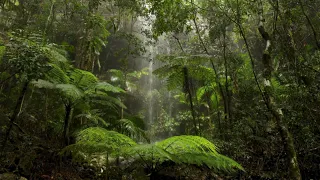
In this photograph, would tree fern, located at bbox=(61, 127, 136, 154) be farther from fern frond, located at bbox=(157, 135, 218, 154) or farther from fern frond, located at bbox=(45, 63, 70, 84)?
fern frond, located at bbox=(45, 63, 70, 84)

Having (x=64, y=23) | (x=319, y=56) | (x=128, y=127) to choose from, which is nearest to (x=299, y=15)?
(x=319, y=56)

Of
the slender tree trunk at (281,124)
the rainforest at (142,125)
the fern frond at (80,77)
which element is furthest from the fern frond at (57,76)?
the slender tree trunk at (281,124)

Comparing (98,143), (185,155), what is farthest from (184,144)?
(98,143)

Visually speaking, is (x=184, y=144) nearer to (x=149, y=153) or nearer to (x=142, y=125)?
(x=149, y=153)

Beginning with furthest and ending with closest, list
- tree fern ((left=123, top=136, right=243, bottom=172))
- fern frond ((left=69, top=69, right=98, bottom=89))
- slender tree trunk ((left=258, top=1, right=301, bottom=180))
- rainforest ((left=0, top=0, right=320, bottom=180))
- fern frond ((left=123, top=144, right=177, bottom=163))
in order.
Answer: fern frond ((left=69, top=69, right=98, bottom=89)) < slender tree trunk ((left=258, top=1, right=301, bottom=180)) < rainforest ((left=0, top=0, right=320, bottom=180)) < tree fern ((left=123, top=136, right=243, bottom=172)) < fern frond ((left=123, top=144, right=177, bottom=163))

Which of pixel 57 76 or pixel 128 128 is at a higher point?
pixel 57 76

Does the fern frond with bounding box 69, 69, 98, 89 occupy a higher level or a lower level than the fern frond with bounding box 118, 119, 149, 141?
higher

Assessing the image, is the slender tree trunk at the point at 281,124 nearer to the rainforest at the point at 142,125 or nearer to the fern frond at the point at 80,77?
the rainforest at the point at 142,125

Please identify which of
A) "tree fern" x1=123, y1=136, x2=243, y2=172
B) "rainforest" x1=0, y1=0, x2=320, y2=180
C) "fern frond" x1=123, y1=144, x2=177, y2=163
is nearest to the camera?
"fern frond" x1=123, y1=144, x2=177, y2=163

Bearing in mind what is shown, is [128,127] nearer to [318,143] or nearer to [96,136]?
[96,136]

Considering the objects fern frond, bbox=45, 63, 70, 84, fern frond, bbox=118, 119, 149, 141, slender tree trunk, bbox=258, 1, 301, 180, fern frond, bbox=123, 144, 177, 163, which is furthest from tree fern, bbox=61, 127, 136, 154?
slender tree trunk, bbox=258, 1, 301, 180

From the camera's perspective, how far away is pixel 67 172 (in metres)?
3.09

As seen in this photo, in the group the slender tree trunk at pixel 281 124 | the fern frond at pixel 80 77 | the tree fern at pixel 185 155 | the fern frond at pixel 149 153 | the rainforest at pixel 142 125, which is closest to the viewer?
the fern frond at pixel 149 153

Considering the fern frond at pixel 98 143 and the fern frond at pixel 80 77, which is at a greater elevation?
the fern frond at pixel 80 77
